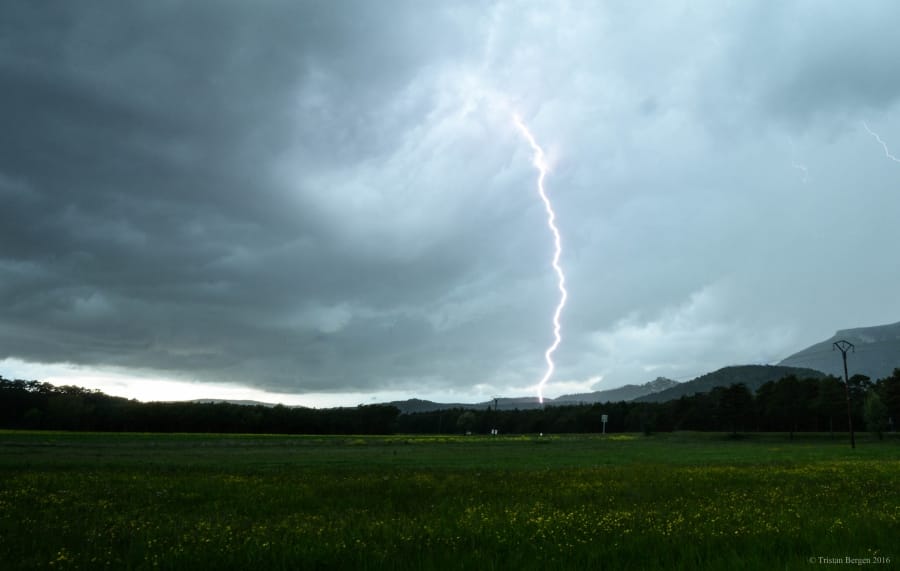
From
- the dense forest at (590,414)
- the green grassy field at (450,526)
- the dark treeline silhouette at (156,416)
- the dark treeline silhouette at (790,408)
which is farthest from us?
the dark treeline silhouette at (156,416)

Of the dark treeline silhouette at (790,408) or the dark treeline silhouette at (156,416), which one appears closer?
the dark treeline silhouette at (790,408)

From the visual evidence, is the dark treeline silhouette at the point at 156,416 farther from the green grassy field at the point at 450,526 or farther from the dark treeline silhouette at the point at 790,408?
the green grassy field at the point at 450,526

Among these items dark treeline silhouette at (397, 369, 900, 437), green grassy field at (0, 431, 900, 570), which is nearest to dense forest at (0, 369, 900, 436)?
dark treeline silhouette at (397, 369, 900, 437)

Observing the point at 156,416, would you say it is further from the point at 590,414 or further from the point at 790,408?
the point at 790,408

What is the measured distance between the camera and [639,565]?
8.46m

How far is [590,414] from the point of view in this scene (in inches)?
7603

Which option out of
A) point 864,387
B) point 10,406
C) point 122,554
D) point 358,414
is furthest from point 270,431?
point 122,554

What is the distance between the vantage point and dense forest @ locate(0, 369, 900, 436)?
387 ft

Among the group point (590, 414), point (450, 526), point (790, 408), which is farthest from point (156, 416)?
point (450, 526)

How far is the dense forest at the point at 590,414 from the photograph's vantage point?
4639 inches

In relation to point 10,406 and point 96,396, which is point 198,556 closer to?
point 10,406

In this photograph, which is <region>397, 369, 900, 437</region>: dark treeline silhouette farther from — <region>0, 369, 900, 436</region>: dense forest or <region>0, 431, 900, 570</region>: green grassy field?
<region>0, 431, 900, 570</region>: green grassy field

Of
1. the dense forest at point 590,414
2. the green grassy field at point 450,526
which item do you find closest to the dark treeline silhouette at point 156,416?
the dense forest at point 590,414

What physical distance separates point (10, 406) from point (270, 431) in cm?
6541
